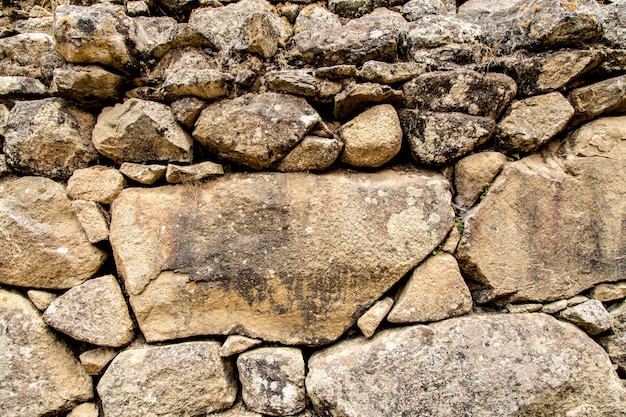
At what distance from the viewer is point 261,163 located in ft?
7.30

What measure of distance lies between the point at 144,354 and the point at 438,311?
1.76 meters

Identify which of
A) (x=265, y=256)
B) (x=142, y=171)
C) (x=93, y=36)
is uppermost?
(x=93, y=36)

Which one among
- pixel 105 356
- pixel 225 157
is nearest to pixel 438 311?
pixel 225 157

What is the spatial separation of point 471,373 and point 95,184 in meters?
2.47

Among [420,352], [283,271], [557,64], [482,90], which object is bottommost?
[420,352]

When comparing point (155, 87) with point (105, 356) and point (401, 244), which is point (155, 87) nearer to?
point (105, 356)

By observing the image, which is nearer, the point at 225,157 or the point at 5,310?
the point at 5,310

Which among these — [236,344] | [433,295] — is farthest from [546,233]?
[236,344]

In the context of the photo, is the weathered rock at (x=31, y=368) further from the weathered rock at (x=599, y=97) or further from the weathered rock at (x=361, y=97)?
the weathered rock at (x=599, y=97)

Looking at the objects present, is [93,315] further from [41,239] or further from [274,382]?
[274,382]

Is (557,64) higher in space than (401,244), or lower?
higher

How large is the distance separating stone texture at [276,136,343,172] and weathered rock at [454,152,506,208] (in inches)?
31.4

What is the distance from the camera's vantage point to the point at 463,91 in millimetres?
2230

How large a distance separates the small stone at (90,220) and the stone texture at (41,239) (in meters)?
0.05
